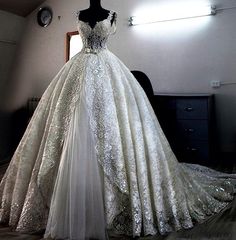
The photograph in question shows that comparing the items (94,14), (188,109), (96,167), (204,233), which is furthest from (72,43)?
(204,233)

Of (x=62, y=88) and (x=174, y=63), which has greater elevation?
(x=174, y=63)

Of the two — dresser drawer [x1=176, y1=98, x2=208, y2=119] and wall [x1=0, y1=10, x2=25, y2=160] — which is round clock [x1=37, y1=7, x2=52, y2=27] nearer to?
wall [x1=0, y1=10, x2=25, y2=160]

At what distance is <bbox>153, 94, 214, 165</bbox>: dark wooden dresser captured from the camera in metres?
3.22

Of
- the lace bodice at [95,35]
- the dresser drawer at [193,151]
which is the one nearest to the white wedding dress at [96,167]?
the lace bodice at [95,35]

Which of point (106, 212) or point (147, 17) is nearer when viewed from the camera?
point (106, 212)

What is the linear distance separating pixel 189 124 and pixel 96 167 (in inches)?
77.7

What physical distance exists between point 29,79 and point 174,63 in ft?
7.34

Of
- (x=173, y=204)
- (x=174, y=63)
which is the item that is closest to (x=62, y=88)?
(x=173, y=204)

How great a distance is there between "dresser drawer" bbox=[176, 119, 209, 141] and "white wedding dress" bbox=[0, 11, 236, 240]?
1.44 meters

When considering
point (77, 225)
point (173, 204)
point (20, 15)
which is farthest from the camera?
point (20, 15)

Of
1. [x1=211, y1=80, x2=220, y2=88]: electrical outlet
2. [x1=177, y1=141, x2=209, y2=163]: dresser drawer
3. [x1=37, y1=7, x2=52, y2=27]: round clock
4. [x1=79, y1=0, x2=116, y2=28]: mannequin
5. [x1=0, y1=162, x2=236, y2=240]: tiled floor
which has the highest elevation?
[x1=37, y1=7, x2=52, y2=27]: round clock

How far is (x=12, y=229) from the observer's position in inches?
63.6

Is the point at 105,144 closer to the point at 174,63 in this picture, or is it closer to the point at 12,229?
the point at 12,229

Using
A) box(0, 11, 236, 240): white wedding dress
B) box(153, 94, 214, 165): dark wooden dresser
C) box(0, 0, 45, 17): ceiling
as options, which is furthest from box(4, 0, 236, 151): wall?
box(0, 11, 236, 240): white wedding dress
